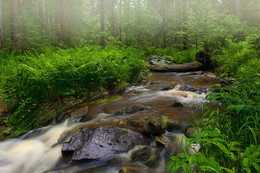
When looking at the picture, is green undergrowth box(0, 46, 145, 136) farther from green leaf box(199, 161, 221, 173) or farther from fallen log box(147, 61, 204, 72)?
fallen log box(147, 61, 204, 72)

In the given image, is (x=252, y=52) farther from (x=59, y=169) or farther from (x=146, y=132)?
(x=59, y=169)

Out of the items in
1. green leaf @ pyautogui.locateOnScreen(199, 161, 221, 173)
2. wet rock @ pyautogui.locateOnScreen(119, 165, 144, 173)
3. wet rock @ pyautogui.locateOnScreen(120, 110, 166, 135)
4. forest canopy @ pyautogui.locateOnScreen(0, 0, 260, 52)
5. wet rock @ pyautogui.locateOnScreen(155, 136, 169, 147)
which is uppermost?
forest canopy @ pyautogui.locateOnScreen(0, 0, 260, 52)

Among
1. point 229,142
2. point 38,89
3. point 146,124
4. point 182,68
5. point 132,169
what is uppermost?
point 182,68

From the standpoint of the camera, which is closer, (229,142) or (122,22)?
(229,142)

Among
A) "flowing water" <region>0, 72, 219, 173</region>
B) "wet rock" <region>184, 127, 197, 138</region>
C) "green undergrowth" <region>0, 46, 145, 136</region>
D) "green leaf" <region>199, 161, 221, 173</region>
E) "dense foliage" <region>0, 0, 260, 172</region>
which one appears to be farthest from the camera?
"green undergrowth" <region>0, 46, 145, 136</region>

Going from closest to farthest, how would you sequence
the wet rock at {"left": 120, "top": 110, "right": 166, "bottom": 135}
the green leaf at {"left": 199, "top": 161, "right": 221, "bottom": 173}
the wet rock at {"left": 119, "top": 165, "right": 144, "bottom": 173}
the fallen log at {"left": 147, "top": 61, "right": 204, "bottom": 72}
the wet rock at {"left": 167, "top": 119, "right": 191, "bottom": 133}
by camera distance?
the green leaf at {"left": 199, "top": 161, "right": 221, "bottom": 173}, the wet rock at {"left": 119, "top": 165, "right": 144, "bottom": 173}, the wet rock at {"left": 120, "top": 110, "right": 166, "bottom": 135}, the wet rock at {"left": 167, "top": 119, "right": 191, "bottom": 133}, the fallen log at {"left": 147, "top": 61, "right": 204, "bottom": 72}

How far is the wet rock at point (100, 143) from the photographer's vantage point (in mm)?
2647

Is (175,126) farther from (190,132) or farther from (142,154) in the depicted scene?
(142,154)

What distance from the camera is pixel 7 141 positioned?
10.8 feet

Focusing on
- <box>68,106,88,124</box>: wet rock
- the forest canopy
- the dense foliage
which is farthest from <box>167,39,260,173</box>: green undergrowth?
the forest canopy

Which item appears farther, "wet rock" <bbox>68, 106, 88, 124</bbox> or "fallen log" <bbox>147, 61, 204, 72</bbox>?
"fallen log" <bbox>147, 61, 204, 72</bbox>

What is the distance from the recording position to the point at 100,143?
9.04 ft

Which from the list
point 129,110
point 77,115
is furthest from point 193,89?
point 77,115

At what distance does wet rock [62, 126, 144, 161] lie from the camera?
265 centimetres
